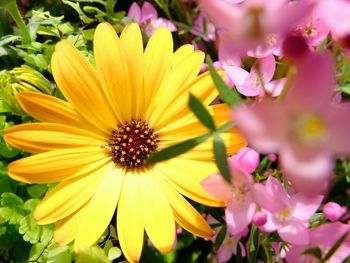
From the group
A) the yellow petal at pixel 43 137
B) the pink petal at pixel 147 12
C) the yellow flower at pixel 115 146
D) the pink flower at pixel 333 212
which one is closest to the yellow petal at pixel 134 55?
the yellow flower at pixel 115 146

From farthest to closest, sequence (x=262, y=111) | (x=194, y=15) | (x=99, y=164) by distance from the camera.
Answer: (x=194, y=15) → (x=99, y=164) → (x=262, y=111)

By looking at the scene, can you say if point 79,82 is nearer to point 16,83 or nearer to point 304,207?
point 16,83

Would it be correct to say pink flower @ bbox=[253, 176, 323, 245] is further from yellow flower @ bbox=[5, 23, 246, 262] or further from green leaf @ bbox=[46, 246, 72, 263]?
green leaf @ bbox=[46, 246, 72, 263]

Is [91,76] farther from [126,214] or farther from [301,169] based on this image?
[301,169]

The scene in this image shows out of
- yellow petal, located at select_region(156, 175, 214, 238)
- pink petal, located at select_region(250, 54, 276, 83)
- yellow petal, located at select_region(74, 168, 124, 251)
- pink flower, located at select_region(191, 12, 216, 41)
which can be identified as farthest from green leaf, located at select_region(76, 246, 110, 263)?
pink flower, located at select_region(191, 12, 216, 41)

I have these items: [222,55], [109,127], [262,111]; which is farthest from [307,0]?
[109,127]

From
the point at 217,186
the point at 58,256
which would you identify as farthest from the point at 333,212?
the point at 58,256

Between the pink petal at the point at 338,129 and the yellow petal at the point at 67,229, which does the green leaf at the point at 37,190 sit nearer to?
the yellow petal at the point at 67,229
